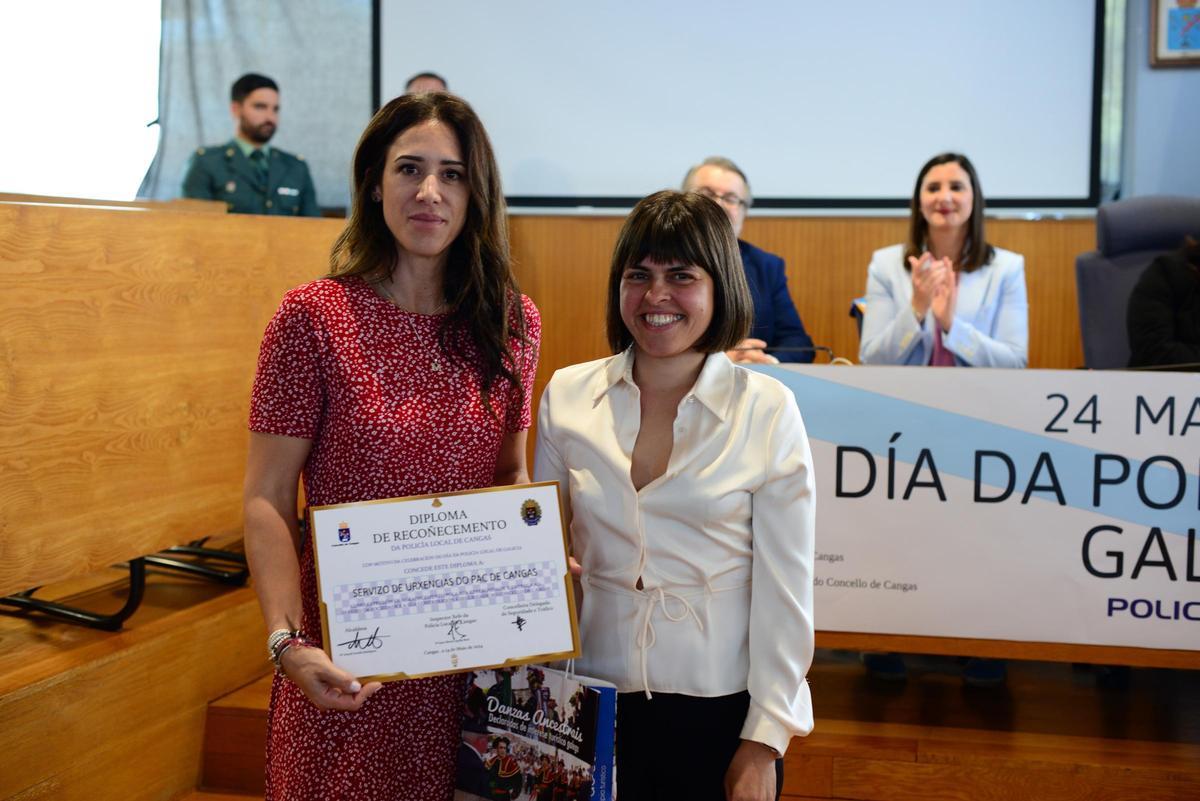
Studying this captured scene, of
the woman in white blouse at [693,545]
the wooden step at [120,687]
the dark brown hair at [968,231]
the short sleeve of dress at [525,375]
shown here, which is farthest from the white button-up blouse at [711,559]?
the dark brown hair at [968,231]

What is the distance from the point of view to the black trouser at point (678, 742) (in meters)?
1.39

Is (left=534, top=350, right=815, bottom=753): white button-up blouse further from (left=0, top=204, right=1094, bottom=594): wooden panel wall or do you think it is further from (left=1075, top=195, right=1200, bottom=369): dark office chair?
(left=1075, top=195, right=1200, bottom=369): dark office chair

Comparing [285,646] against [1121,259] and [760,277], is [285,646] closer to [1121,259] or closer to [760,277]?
[760,277]

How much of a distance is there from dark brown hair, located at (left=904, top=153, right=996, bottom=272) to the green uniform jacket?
112 inches

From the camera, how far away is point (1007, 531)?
99.3 inches

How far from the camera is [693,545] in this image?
4.57 ft

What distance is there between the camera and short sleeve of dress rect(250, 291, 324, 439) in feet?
4.45

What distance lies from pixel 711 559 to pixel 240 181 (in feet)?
13.8

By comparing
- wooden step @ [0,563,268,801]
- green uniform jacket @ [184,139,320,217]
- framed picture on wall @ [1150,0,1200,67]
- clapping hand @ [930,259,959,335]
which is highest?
framed picture on wall @ [1150,0,1200,67]

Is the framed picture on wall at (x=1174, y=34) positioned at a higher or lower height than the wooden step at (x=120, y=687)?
higher
